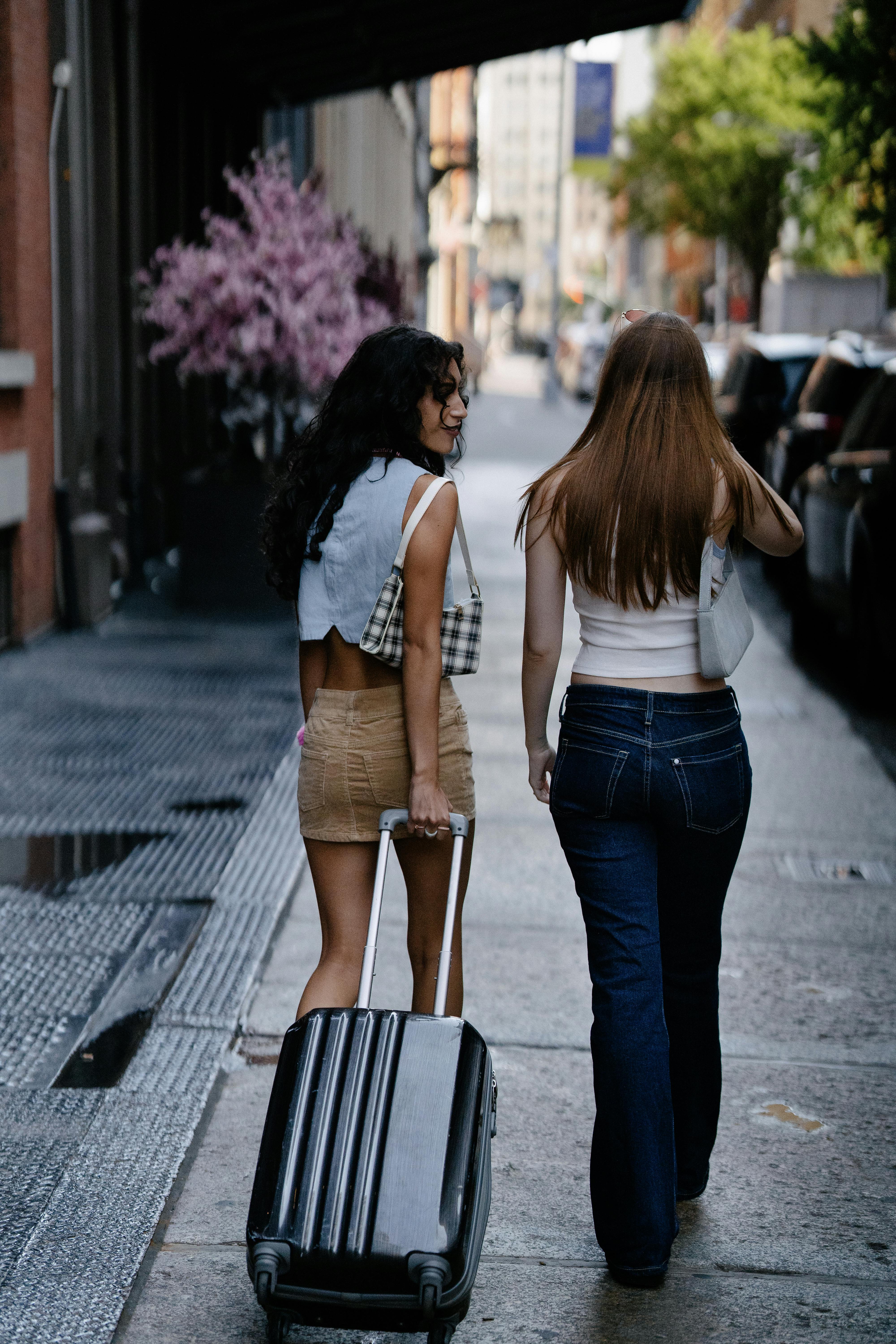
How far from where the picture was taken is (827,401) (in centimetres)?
1368

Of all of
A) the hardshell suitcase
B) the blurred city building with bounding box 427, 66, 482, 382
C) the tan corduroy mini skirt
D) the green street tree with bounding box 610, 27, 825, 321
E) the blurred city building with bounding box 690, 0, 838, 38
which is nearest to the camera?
the hardshell suitcase

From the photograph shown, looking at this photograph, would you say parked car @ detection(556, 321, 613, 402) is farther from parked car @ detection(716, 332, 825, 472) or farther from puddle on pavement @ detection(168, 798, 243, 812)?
puddle on pavement @ detection(168, 798, 243, 812)

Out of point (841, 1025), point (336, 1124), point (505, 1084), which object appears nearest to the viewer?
point (336, 1124)

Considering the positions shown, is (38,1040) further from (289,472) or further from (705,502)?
(705,502)

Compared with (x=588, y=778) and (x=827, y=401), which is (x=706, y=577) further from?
(x=827, y=401)

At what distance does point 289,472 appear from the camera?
3430 mm

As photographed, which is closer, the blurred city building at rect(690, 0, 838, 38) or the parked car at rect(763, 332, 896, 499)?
the parked car at rect(763, 332, 896, 499)

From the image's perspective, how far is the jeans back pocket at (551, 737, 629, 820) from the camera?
321 cm

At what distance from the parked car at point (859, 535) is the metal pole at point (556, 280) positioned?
3710cm

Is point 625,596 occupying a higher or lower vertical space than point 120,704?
higher

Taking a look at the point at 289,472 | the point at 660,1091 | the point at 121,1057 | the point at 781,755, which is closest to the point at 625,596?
the point at 289,472

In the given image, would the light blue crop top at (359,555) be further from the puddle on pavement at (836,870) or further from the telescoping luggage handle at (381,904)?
the puddle on pavement at (836,870)

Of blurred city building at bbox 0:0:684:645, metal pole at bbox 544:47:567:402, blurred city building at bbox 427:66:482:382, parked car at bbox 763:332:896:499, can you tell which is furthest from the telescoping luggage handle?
metal pole at bbox 544:47:567:402

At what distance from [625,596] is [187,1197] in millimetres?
1596
